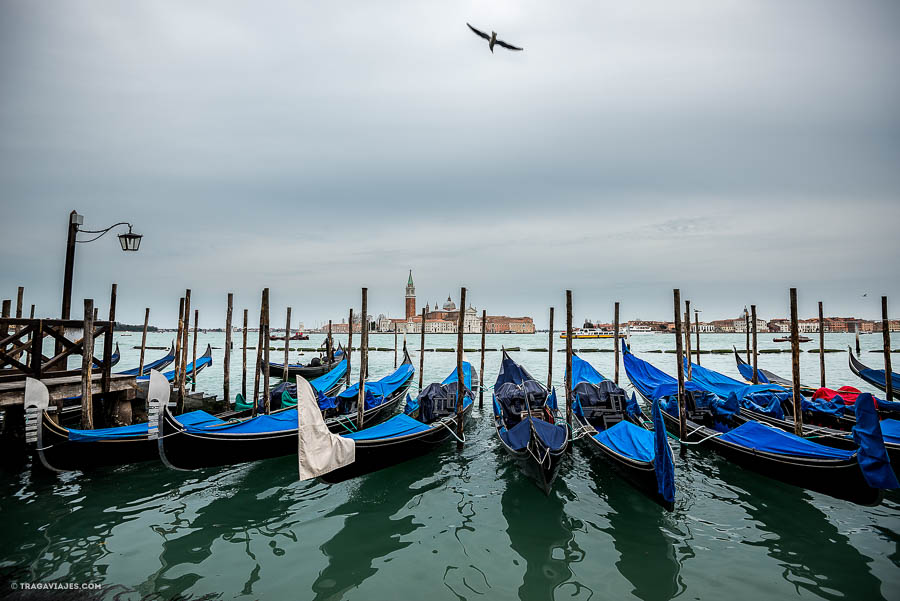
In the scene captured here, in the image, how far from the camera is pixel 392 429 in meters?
5.82

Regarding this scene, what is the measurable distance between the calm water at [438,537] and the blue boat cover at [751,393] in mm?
2209

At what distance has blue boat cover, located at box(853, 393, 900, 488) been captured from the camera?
12.0 feet

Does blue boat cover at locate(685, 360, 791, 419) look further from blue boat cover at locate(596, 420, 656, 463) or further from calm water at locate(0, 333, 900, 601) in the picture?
blue boat cover at locate(596, 420, 656, 463)

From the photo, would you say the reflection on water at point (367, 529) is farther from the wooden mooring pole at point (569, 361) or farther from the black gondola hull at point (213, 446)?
the wooden mooring pole at point (569, 361)

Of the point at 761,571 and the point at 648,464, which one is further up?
the point at 648,464

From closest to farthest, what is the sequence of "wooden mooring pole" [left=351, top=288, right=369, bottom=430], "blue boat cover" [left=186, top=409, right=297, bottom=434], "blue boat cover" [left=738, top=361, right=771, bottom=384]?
"blue boat cover" [left=186, top=409, right=297, bottom=434], "wooden mooring pole" [left=351, top=288, right=369, bottom=430], "blue boat cover" [left=738, top=361, right=771, bottom=384]

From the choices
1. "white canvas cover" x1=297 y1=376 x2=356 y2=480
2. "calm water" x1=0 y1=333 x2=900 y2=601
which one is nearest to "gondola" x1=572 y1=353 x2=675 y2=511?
"calm water" x1=0 y1=333 x2=900 y2=601

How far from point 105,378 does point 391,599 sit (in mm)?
5551

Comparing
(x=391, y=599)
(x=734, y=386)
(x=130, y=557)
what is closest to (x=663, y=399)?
(x=734, y=386)

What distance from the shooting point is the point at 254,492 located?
16.8 ft

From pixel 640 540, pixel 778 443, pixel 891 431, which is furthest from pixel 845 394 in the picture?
pixel 640 540

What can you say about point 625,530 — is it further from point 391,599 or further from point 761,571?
point 391,599

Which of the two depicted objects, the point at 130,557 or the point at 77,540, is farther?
the point at 77,540

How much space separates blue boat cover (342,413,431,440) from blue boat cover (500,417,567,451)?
126 centimetres
